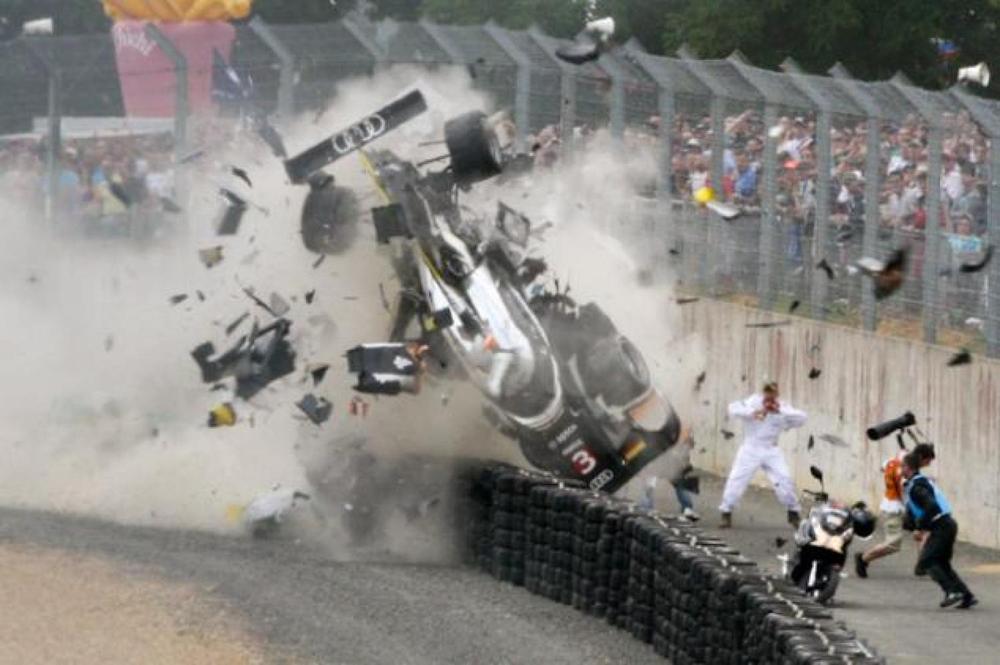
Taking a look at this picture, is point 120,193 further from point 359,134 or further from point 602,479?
point 602,479

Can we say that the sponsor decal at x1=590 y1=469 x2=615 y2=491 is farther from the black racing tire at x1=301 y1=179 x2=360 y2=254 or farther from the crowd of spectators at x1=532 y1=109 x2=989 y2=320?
the crowd of spectators at x1=532 y1=109 x2=989 y2=320

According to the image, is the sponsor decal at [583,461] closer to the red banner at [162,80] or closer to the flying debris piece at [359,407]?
the flying debris piece at [359,407]

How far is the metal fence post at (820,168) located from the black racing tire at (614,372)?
3.39 metres

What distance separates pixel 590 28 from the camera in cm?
2344

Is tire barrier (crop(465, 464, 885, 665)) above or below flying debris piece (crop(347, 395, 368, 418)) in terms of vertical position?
below

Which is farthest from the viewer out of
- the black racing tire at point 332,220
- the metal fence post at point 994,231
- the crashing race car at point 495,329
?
the black racing tire at point 332,220

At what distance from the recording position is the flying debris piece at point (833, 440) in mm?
23266

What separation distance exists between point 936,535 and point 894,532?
153 centimetres

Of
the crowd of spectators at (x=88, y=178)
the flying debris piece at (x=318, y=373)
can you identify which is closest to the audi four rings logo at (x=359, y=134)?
the flying debris piece at (x=318, y=373)

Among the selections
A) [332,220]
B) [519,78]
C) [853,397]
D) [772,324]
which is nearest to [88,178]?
[519,78]

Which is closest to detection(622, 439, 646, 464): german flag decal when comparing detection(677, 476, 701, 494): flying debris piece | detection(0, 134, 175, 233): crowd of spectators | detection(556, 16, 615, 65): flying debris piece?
detection(677, 476, 701, 494): flying debris piece

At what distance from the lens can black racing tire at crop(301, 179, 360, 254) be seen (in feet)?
69.7

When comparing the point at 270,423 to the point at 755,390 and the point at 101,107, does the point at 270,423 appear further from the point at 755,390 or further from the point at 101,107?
the point at 101,107

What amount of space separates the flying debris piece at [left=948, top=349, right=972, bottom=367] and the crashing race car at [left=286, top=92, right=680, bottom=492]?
2203 mm
